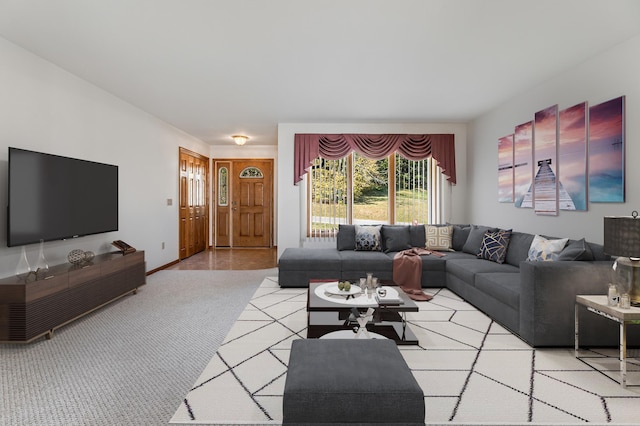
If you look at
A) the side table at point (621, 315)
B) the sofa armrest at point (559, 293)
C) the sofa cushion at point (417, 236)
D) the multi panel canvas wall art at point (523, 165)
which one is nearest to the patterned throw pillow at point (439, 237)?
the sofa cushion at point (417, 236)

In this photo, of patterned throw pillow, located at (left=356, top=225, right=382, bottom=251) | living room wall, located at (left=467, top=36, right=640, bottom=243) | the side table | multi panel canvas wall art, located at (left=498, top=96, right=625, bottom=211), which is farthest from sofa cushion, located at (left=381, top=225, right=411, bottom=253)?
the side table

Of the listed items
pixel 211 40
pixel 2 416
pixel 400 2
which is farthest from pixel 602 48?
pixel 2 416

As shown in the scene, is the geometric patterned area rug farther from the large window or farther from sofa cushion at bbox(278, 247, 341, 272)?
the large window

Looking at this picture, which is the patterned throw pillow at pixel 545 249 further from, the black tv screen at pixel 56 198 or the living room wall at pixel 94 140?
the living room wall at pixel 94 140

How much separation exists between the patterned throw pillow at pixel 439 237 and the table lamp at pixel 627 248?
274 centimetres

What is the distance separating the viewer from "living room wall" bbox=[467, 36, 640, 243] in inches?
115

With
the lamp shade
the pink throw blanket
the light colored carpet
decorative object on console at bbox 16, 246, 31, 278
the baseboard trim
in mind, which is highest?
the lamp shade

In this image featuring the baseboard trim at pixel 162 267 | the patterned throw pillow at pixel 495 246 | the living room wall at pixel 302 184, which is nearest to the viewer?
the patterned throw pillow at pixel 495 246

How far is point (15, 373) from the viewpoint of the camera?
2.27 metres

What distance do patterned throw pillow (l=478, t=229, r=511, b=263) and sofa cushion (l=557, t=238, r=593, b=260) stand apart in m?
1.02

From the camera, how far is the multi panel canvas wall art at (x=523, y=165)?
420cm

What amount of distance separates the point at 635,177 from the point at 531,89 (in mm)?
1794

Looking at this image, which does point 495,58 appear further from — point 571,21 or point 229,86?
point 229,86

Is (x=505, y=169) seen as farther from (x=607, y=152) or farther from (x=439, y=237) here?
(x=607, y=152)
